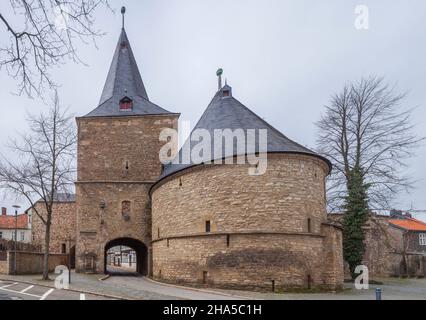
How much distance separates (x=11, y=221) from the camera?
183 ft

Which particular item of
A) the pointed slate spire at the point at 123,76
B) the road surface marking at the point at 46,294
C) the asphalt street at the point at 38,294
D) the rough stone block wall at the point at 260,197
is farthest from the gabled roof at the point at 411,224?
the road surface marking at the point at 46,294

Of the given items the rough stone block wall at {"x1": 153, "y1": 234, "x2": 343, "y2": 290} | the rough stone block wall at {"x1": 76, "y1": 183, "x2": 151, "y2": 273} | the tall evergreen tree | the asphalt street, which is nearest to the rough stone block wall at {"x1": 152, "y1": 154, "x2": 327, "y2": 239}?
the rough stone block wall at {"x1": 153, "y1": 234, "x2": 343, "y2": 290}

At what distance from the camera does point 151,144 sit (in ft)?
96.8

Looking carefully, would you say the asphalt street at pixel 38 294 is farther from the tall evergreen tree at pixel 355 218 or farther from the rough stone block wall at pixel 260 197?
the tall evergreen tree at pixel 355 218

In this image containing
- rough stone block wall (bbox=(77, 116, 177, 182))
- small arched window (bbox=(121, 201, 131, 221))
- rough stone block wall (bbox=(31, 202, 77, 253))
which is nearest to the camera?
small arched window (bbox=(121, 201, 131, 221))

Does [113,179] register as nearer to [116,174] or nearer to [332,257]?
[116,174]

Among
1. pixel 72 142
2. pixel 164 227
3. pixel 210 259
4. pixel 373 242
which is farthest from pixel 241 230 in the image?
pixel 373 242

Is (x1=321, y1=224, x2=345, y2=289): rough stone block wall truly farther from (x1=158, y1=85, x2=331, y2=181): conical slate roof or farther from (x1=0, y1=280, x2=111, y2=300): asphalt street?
(x1=0, y1=280, x2=111, y2=300): asphalt street

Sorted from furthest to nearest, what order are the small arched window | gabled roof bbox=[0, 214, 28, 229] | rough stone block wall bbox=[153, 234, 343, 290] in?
gabled roof bbox=[0, 214, 28, 229], the small arched window, rough stone block wall bbox=[153, 234, 343, 290]

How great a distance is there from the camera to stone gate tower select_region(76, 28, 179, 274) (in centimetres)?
2775

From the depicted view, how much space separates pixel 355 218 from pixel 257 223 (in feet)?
35.2

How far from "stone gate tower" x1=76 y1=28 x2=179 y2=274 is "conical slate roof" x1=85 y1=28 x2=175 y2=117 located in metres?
0.07

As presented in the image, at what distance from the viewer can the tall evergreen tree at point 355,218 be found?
26.5 m

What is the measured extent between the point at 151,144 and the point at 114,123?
2.77 m
